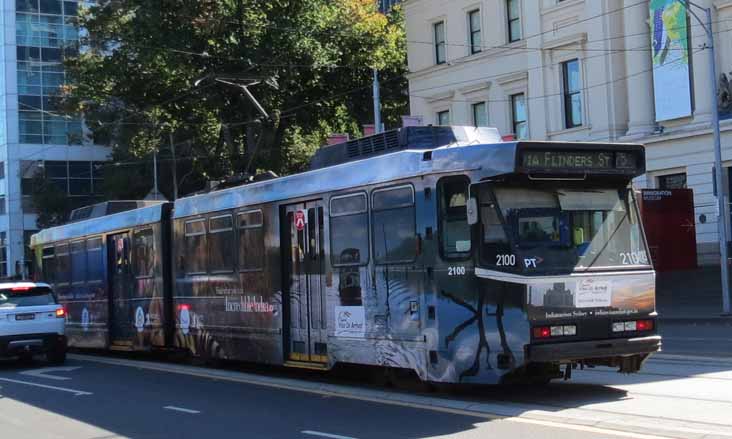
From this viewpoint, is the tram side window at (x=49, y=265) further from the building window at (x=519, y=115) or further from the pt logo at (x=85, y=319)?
the building window at (x=519, y=115)

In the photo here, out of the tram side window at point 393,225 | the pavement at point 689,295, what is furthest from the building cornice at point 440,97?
the tram side window at point 393,225

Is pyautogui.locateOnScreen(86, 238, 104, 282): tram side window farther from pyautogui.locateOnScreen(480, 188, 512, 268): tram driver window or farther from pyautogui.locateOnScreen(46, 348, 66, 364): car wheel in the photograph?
pyautogui.locateOnScreen(480, 188, 512, 268): tram driver window

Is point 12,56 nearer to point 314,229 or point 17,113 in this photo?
point 17,113

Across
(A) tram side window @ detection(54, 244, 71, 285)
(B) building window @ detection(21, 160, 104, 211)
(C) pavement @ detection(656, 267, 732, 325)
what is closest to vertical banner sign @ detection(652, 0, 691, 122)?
(C) pavement @ detection(656, 267, 732, 325)

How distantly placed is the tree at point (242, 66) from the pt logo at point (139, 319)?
1449 cm

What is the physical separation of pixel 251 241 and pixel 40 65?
64027mm

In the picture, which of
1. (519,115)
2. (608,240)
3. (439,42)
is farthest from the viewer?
(439,42)

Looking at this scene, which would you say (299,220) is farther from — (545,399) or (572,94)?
(572,94)

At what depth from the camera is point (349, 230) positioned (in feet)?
39.3

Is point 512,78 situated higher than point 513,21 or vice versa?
point 513,21

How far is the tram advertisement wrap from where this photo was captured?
9.67 meters

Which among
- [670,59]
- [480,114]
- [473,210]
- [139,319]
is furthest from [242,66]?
[473,210]

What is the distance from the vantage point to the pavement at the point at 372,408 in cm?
881

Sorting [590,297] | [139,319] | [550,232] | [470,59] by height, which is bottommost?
[139,319]
